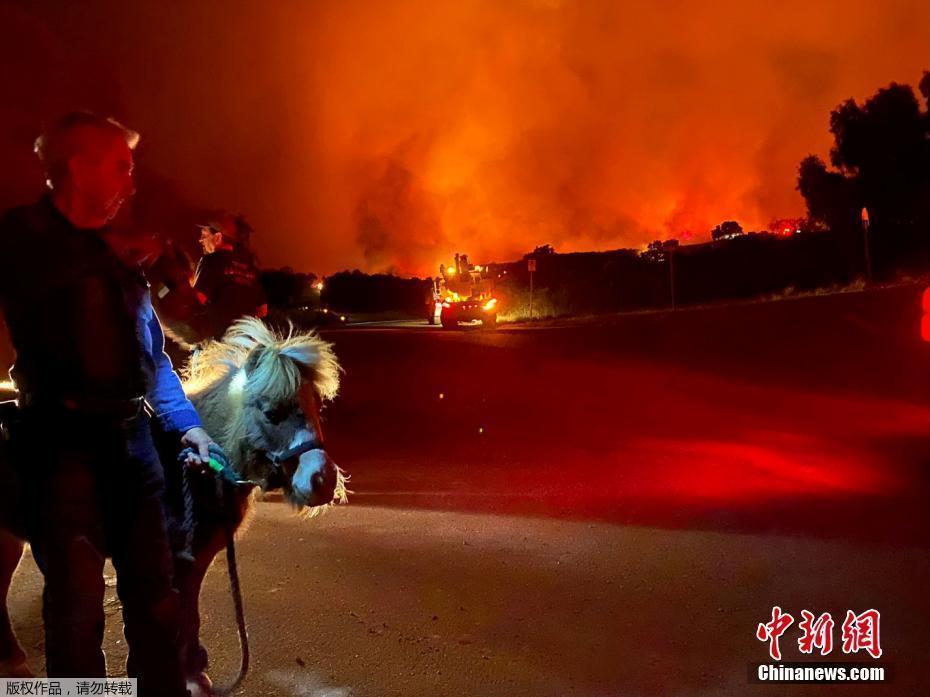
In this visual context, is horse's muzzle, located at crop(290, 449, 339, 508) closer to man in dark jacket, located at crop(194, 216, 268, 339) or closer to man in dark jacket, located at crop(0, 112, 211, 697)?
man in dark jacket, located at crop(0, 112, 211, 697)

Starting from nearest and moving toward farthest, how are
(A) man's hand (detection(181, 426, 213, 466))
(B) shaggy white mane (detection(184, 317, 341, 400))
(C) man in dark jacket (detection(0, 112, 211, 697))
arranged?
(C) man in dark jacket (detection(0, 112, 211, 697)), (A) man's hand (detection(181, 426, 213, 466)), (B) shaggy white mane (detection(184, 317, 341, 400))

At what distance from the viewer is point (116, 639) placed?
3652 mm

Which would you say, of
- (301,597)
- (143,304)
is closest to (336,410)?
(301,597)

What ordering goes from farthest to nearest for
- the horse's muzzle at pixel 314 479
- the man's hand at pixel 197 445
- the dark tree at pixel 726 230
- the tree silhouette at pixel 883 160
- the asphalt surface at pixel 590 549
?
the dark tree at pixel 726 230
the tree silhouette at pixel 883 160
the asphalt surface at pixel 590 549
the horse's muzzle at pixel 314 479
the man's hand at pixel 197 445

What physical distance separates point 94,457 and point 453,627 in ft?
7.49

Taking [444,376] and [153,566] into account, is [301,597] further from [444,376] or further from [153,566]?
[444,376]

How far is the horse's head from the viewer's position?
2.80 meters

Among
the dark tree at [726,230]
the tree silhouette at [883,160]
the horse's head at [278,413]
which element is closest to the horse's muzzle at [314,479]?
the horse's head at [278,413]

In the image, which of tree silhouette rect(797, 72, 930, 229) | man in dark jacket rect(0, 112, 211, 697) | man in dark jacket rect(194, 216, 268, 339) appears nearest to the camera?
man in dark jacket rect(0, 112, 211, 697)

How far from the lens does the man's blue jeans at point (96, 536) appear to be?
2223 mm

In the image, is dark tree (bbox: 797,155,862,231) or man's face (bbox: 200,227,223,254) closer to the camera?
man's face (bbox: 200,227,223,254)

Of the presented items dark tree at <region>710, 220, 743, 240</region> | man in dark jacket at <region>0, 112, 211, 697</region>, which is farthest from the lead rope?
dark tree at <region>710, 220, 743, 240</region>

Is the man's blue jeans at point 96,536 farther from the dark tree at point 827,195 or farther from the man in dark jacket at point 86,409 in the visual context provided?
the dark tree at point 827,195

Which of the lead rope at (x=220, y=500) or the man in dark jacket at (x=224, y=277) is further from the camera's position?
the man in dark jacket at (x=224, y=277)
